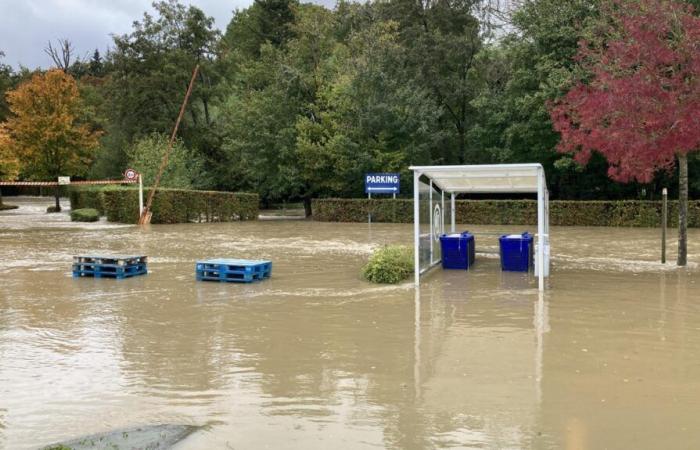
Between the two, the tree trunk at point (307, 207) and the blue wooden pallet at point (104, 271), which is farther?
the tree trunk at point (307, 207)

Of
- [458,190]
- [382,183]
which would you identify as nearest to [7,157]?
[382,183]

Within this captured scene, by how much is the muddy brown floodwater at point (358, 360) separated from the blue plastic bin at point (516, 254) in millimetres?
720

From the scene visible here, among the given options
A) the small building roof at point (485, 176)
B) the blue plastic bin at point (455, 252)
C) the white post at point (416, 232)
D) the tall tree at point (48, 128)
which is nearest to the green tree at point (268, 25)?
the tall tree at point (48, 128)

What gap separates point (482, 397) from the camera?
18.4 ft

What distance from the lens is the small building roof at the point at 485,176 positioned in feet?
36.9

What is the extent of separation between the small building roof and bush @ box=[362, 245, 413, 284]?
1.87m

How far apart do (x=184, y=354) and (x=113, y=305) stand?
3.70 meters

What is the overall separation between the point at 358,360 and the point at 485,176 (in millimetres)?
6574

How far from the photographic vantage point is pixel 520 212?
32.1m

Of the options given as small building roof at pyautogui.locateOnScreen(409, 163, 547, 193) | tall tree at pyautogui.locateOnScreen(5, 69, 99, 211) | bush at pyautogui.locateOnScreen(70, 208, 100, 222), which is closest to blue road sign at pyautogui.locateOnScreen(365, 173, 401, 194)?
bush at pyautogui.locateOnScreen(70, 208, 100, 222)

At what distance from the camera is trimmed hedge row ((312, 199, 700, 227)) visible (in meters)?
29.2

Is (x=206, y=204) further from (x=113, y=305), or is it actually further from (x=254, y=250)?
(x=113, y=305)

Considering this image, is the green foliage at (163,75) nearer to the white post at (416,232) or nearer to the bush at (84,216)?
the bush at (84,216)

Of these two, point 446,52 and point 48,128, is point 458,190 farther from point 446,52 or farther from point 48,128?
point 48,128
